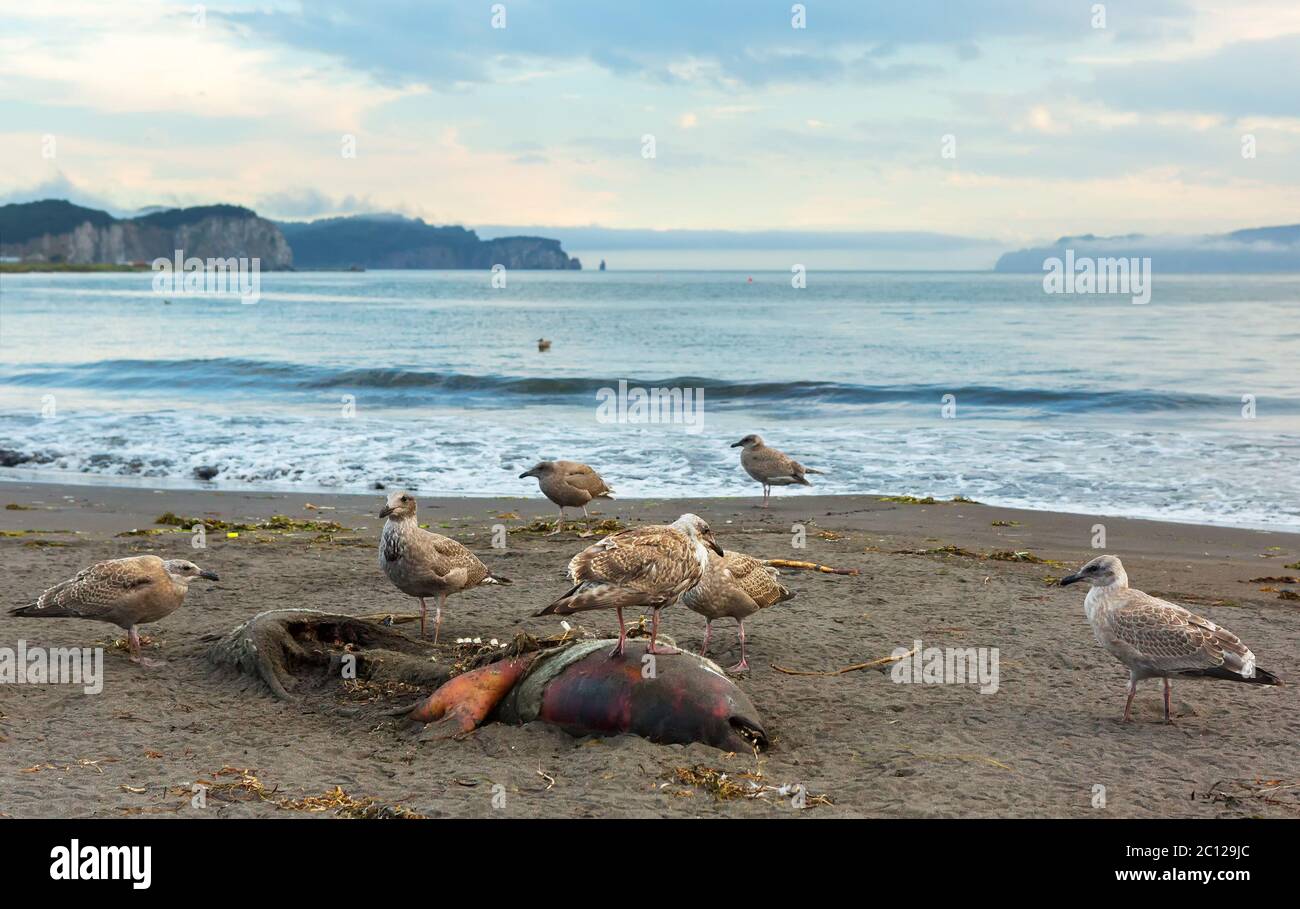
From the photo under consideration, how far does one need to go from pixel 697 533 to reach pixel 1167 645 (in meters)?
3.10

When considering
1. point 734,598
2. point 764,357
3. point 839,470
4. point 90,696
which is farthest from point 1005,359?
point 90,696

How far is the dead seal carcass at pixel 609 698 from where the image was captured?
656 cm

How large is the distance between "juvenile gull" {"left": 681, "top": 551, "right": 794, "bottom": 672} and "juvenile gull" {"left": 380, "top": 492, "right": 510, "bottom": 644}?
5.94 feet

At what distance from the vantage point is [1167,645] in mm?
7168

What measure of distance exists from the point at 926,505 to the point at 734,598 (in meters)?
8.21

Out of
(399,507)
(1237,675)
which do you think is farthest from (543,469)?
(1237,675)

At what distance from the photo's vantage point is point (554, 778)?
236 inches

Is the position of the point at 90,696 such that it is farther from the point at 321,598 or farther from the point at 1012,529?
the point at 1012,529

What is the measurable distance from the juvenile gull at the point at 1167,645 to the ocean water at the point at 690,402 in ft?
27.8

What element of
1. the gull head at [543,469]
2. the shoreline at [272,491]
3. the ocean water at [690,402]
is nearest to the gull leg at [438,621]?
the gull head at [543,469]

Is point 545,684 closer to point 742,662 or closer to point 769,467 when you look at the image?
point 742,662

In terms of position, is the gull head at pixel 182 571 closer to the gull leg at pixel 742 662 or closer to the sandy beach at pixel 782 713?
the sandy beach at pixel 782 713

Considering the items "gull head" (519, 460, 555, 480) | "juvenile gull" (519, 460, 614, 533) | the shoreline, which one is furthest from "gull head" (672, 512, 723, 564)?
the shoreline

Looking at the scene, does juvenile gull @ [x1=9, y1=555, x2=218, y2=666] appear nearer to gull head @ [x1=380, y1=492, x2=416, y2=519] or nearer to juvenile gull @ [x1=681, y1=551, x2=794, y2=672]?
gull head @ [x1=380, y1=492, x2=416, y2=519]
